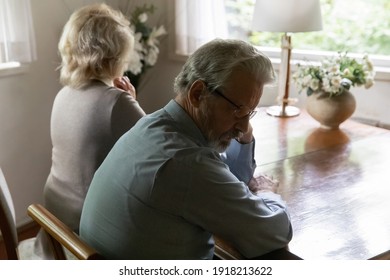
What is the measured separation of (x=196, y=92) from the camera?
1.25 metres

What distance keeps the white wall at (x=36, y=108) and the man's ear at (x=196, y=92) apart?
161 cm

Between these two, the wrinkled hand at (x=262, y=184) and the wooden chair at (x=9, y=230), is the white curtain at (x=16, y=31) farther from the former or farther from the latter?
the wrinkled hand at (x=262, y=184)

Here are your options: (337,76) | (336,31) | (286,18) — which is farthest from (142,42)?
(337,76)

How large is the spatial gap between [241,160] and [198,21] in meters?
1.56

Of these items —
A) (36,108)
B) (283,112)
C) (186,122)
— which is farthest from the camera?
(36,108)

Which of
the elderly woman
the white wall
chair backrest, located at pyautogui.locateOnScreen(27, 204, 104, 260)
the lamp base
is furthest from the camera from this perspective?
the white wall

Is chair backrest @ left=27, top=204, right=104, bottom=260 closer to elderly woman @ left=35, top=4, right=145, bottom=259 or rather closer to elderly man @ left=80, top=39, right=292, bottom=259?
elderly man @ left=80, top=39, right=292, bottom=259

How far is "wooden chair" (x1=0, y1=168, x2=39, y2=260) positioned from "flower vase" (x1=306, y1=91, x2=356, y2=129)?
124 centimetres

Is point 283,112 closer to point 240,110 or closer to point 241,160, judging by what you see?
point 241,160

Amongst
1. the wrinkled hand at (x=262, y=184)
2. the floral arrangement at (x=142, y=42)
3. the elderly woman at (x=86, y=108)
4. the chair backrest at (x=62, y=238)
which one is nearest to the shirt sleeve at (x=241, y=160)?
the wrinkled hand at (x=262, y=184)

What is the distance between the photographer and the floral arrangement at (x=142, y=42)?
2.92 meters

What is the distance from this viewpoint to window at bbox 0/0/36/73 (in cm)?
252

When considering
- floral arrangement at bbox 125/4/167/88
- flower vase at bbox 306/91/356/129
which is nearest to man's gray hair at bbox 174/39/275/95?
flower vase at bbox 306/91/356/129
